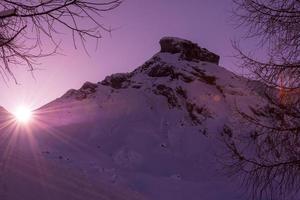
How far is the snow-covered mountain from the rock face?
0.10 meters

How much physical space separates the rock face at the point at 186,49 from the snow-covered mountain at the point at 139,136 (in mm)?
98

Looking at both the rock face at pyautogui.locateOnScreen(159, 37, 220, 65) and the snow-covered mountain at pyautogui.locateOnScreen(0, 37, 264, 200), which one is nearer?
the snow-covered mountain at pyautogui.locateOnScreen(0, 37, 264, 200)

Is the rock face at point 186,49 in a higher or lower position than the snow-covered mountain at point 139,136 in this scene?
higher

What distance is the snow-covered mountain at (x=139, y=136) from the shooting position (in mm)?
6996

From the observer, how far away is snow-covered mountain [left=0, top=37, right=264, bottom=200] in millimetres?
6996

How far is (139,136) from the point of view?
74.2ft

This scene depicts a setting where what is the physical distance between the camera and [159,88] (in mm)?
29969

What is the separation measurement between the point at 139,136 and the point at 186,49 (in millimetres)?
16029

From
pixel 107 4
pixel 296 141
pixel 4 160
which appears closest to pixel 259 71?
pixel 296 141

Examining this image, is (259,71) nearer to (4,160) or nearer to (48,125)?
(4,160)

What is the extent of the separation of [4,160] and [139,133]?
16603 millimetres

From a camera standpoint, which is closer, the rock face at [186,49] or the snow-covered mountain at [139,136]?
the snow-covered mountain at [139,136]

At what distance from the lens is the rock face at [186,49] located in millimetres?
36750

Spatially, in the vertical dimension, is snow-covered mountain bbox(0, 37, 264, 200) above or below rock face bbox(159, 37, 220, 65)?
below
